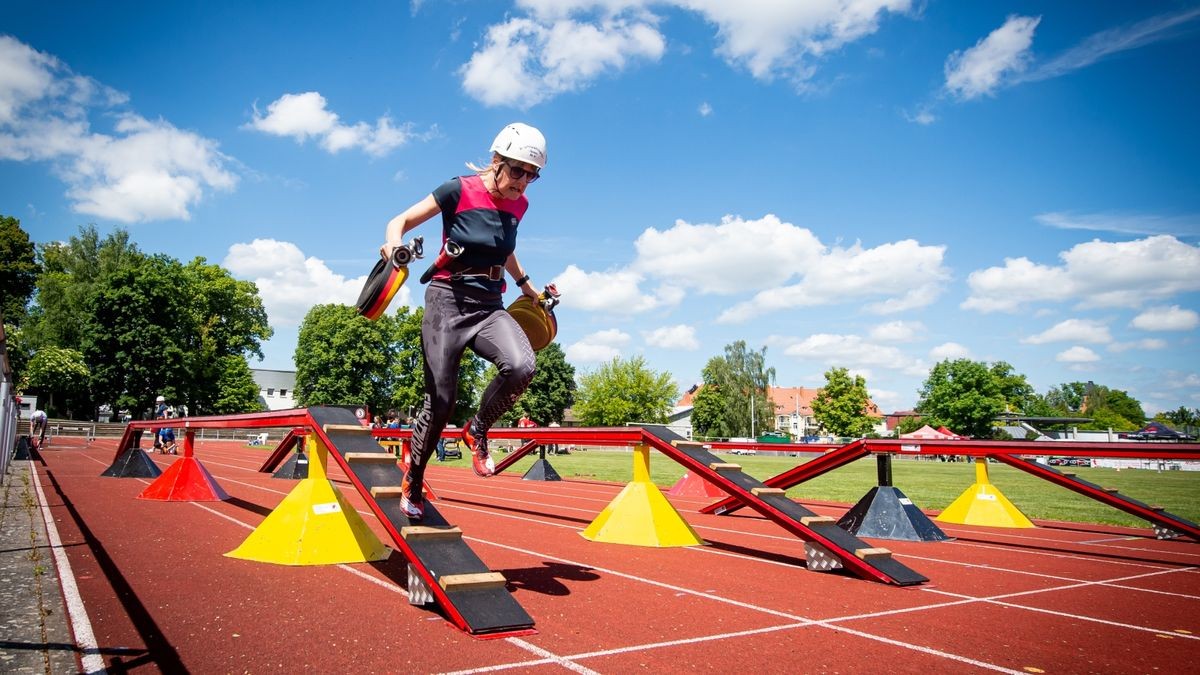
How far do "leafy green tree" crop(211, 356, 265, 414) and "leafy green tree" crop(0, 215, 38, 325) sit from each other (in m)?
18.6

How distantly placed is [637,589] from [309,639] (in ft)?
8.20

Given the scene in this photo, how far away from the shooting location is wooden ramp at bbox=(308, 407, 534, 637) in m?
4.06

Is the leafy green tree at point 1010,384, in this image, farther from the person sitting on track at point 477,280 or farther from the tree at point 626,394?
the person sitting on track at point 477,280

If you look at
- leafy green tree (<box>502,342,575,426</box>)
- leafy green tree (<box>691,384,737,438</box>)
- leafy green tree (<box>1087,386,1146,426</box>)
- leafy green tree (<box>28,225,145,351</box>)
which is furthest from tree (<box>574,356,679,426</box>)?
leafy green tree (<box>1087,386,1146,426</box>)

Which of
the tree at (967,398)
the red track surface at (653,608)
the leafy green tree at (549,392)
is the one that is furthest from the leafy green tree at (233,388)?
the tree at (967,398)

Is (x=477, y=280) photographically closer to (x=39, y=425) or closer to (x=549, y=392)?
(x=39, y=425)

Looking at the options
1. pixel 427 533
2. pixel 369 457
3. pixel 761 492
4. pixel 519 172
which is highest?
pixel 519 172

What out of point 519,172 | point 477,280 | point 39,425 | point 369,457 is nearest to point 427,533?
point 369,457

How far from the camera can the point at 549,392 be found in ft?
258

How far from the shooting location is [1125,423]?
137250 millimetres

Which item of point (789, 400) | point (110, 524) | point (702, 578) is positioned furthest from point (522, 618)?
point (789, 400)

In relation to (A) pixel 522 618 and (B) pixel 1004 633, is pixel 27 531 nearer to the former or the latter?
(A) pixel 522 618

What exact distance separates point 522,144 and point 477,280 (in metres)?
0.94

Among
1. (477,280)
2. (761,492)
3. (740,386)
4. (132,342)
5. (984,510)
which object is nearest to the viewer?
(477,280)
